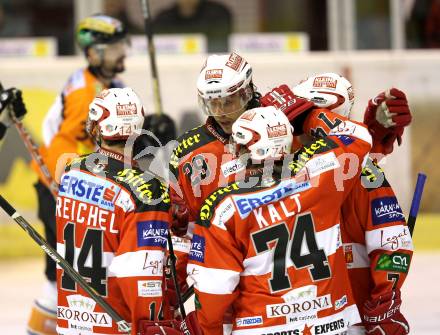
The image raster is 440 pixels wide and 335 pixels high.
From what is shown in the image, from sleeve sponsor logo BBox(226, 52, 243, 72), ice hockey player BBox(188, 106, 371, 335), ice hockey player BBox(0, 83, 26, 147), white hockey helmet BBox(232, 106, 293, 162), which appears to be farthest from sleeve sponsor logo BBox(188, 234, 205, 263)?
ice hockey player BBox(0, 83, 26, 147)

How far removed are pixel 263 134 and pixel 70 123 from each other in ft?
7.56

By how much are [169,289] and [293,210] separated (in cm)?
79

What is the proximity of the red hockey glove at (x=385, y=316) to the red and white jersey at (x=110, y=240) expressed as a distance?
0.72 meters

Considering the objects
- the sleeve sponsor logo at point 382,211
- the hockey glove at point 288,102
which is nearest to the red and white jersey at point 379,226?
the sleeve sponsor logo at point 382,211

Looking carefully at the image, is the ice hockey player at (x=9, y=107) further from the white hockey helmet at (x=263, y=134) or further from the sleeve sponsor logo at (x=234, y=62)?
the white hockey helmet at (x=263, y=134)

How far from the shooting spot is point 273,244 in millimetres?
3389

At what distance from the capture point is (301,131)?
152 inches

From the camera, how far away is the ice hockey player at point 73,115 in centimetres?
532

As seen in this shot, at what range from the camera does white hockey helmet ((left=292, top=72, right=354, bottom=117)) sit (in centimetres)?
388

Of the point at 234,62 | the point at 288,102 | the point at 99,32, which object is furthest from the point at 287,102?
the point at 99,32

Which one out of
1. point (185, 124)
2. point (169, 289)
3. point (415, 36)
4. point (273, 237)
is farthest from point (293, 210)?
point (415, 36)

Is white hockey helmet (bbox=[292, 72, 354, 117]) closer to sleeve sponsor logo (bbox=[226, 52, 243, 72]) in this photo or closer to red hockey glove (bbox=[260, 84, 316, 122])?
red hockey glove (bbox=[260, 84, 316, 122])

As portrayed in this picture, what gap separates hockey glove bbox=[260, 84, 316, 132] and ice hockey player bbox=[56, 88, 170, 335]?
1.48ft

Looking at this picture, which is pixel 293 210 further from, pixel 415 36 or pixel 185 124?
pixel 415 36
